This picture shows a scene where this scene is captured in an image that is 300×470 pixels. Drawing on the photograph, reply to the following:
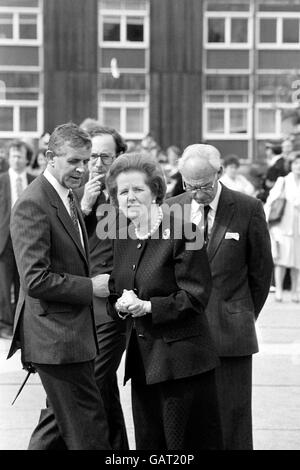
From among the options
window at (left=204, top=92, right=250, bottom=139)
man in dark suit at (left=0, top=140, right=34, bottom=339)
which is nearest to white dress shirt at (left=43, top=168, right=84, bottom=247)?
man in dark suit at (left=0, top=140, right=34, bottom=339)

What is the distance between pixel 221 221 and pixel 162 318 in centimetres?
111

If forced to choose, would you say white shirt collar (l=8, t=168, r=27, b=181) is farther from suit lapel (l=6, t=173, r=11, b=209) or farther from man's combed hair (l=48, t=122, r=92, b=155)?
man's combed hair (l=48, t=122, r=92, b=155)

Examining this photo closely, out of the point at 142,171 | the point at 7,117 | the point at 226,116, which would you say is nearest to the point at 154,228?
the point at 142,171

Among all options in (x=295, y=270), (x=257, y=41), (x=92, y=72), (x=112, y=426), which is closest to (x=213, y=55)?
(x=257, y=41)

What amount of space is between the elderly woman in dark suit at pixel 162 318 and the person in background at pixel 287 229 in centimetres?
908

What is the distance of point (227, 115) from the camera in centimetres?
3816

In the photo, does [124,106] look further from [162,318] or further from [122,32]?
[162,318]

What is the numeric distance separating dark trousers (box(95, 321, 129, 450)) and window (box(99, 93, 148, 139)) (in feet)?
102

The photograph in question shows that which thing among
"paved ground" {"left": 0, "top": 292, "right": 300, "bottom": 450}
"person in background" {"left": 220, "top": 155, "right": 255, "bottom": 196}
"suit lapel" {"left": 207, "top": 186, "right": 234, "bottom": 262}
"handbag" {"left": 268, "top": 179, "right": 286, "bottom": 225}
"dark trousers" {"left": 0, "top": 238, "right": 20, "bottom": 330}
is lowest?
"paved ground" {"left": 0, "top": 292, "right": 300, "bottom": 450}

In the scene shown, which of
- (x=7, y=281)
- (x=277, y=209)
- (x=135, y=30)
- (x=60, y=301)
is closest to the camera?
(x=60, y=301)

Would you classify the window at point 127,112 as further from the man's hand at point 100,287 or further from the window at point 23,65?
the man's hand at point 100,287

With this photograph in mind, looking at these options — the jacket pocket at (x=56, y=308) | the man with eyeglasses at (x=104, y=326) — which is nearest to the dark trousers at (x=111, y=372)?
the man with eyeglasses at (x=104, y=326)

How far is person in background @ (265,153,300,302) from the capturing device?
1383 cm

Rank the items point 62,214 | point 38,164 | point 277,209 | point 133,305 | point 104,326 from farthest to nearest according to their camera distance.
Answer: point 38,164
point 277,209
point 104,326
point 62,214
point 133,305
